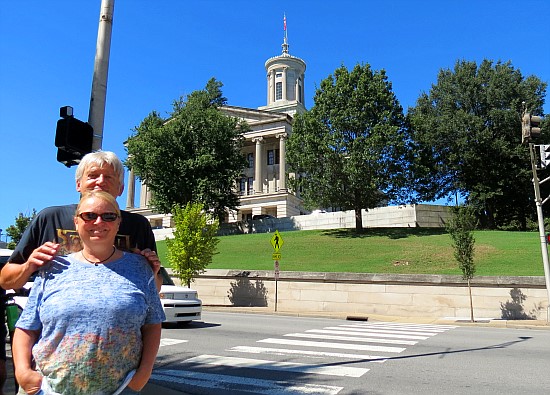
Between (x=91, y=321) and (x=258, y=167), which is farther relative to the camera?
(x=258, y=167)

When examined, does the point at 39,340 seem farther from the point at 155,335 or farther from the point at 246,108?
the point at 246,108

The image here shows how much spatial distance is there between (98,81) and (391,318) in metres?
16.3

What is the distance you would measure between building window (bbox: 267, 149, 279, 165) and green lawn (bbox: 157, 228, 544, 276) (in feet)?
104

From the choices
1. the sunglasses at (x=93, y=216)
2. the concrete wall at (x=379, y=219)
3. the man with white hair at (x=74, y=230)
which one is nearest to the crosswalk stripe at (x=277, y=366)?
the man with white hair at (x=74, y=230)

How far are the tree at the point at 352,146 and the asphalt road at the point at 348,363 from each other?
2691 cm

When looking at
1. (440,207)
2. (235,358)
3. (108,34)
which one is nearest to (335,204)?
(440,207)

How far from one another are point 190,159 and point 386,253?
26.8 metres

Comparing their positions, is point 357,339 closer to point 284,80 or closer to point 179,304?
point 179,304

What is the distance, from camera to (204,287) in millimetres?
24203

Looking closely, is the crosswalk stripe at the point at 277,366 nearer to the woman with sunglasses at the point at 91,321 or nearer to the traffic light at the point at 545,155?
the woman with sunglasses at the point at 91,321

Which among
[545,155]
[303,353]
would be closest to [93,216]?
[303,353]

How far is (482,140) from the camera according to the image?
152 ft

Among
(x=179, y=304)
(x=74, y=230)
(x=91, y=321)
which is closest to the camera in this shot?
(x=91, y=321)

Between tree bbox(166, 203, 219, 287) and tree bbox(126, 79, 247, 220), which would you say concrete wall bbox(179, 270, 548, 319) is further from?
tree bbox(126, 79, 247, 220)
